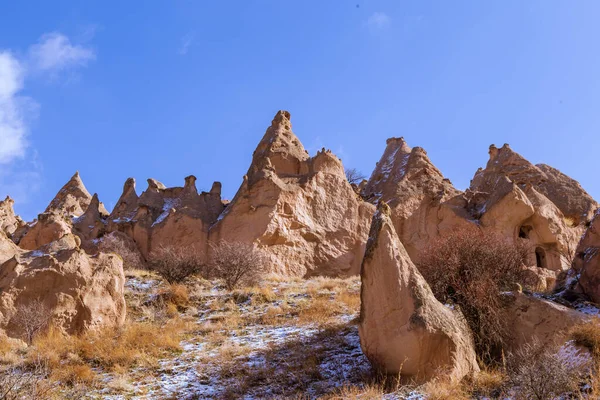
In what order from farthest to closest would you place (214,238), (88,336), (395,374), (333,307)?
(214,238)
(333,307)
(88,336)
(395,374)

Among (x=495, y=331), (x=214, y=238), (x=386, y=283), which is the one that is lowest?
(x=495, y=331)

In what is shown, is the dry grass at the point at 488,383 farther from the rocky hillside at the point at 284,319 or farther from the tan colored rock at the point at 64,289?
the tan colored rock at the point at 64,289

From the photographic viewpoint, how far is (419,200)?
26859 mm

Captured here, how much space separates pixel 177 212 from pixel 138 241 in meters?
2.47

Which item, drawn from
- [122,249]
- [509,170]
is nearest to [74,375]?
[122,249]

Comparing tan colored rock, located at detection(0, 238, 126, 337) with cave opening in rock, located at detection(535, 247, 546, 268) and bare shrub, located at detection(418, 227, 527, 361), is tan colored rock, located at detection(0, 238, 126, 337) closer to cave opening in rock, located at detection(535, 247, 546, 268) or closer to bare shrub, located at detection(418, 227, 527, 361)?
bare shrub, located at detection(418, 227, 527, 361)

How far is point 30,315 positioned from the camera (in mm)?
11141

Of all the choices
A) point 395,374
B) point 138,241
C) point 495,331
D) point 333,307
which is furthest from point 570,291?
point 138,241

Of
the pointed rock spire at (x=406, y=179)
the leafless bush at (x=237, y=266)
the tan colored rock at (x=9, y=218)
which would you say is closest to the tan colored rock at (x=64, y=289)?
the leafless bush at (x=237, y=266)

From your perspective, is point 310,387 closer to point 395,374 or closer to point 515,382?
point 395,374

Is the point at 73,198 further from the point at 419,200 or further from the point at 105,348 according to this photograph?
the point at 105,348

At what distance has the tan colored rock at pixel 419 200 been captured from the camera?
25.8 metres

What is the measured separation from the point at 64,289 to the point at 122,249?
38.1ft

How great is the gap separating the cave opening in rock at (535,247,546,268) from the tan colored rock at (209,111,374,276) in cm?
786
